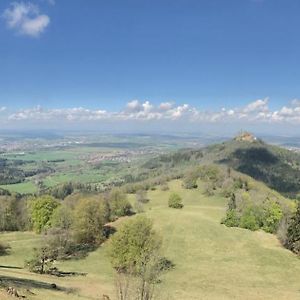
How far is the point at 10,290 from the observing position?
38.2 meters

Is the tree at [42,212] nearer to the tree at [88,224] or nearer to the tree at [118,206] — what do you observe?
the tree at [88,224]

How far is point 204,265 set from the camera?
93438mm

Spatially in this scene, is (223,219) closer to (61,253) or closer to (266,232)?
(266,232)

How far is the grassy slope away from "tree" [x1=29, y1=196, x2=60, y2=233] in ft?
12.9

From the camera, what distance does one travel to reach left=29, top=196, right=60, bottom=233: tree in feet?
419

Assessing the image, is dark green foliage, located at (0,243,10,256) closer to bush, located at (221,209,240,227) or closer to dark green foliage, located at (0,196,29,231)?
dark green foliage, located at (0,196,29,231)

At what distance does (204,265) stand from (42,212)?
185 feet

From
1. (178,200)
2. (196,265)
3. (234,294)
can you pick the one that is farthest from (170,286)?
(178,200)

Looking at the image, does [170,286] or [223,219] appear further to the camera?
[223,219]

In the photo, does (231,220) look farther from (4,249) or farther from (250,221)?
(4,249)

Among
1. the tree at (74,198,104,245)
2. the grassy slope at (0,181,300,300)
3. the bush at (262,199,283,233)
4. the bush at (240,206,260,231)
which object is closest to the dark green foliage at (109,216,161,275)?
the grassy slope at (0,181,300,300)

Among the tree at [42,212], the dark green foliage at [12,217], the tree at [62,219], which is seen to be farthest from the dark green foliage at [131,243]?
the dark green foliage at [12,217]

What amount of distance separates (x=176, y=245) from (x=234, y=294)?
3923cm

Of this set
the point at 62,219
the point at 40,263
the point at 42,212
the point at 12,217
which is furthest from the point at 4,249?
the point at 12,217
